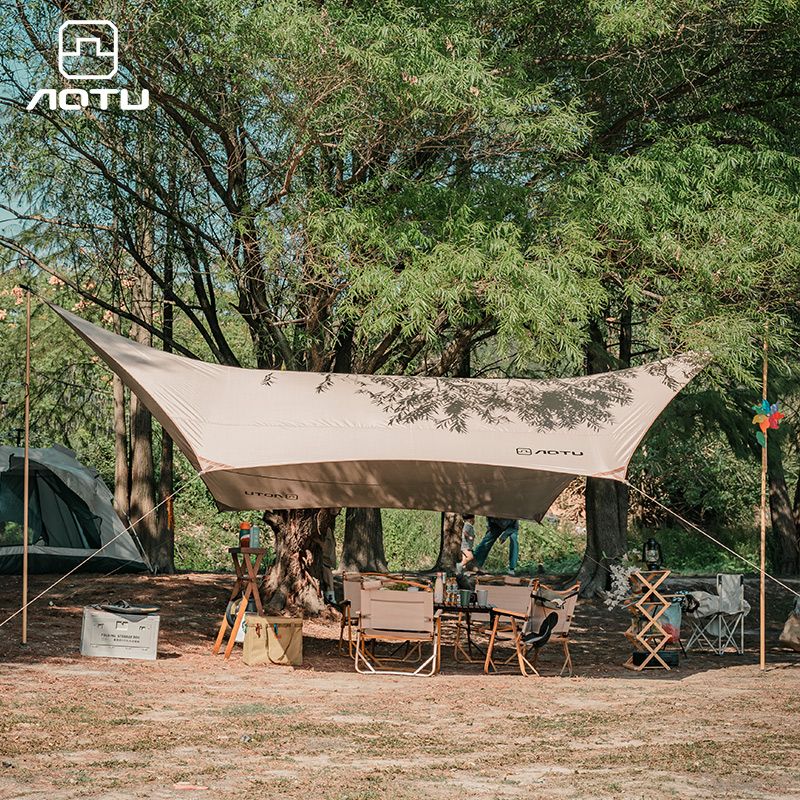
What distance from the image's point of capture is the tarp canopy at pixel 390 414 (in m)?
6.31

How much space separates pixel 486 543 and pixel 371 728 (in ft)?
21.3

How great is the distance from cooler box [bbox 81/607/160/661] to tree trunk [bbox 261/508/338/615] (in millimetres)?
2082

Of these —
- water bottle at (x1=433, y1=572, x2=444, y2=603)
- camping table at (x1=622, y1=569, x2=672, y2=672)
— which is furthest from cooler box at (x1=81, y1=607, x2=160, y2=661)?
camping table at (x1=622, y1=569, x2=672, y2=672)

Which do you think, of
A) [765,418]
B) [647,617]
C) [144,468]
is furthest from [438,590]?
[144,468]

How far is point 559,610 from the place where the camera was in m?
6.95

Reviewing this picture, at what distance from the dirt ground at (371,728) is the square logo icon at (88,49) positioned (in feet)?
14.1

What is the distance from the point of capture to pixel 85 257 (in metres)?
9.05

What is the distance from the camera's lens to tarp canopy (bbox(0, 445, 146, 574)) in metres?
10.7

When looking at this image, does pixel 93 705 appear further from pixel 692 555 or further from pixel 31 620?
pixel 692 555

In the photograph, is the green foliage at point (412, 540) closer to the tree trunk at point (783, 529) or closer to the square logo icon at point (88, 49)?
the tree trunk at point (783, 529)

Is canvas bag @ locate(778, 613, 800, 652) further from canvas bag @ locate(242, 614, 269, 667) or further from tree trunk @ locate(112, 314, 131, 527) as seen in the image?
tree trunk @ locate(112, 314, 131, 527)

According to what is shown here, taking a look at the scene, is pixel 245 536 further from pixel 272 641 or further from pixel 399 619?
pixel 399 619

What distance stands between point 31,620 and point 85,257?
331cm

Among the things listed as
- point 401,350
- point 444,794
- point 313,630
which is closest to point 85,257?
point 401,350
